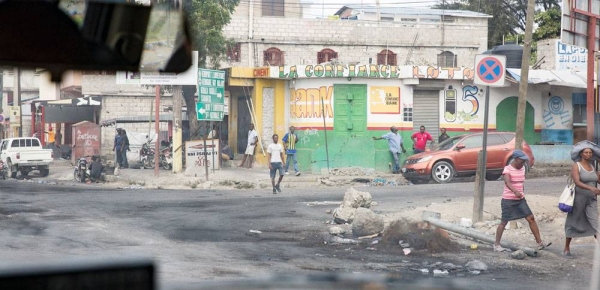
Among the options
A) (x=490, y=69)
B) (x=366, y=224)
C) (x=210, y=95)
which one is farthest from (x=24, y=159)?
(x=490, y=69)

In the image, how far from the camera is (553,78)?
28578 mm

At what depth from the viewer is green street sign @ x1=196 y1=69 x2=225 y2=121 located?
24.6m

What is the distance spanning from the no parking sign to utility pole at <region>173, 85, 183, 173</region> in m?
13.8

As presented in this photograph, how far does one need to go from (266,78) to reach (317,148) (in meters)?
3.14

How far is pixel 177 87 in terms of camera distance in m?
25.6

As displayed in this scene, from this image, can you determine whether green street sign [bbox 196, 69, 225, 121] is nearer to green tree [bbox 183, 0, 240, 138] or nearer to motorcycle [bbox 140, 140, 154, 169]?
green tree [bbox 183, 0, 240, 138]

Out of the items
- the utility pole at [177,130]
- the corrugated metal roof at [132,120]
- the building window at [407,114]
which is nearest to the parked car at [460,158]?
the building window at [407,114]

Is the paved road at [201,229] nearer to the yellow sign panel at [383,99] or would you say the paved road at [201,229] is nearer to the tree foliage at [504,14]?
the yellow sign panel at [383,99]

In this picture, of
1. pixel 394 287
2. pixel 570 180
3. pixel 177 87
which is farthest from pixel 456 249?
pixel 177 87

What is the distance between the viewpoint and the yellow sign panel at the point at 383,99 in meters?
28.1

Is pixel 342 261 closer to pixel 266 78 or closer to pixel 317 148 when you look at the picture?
pixel 317 148

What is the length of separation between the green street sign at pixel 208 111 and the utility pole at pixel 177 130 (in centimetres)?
111

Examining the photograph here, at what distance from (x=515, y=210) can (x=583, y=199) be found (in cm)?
98

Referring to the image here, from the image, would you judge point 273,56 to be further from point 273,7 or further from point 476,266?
point 476,266
